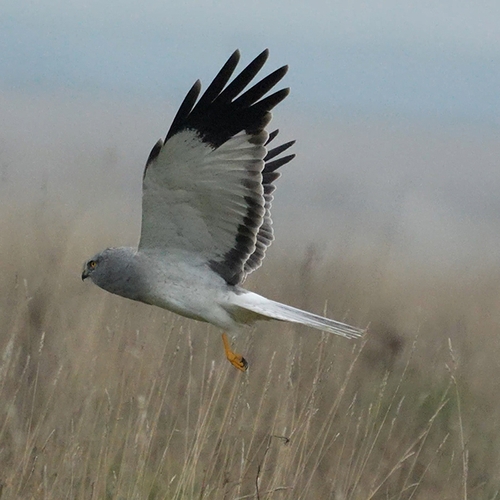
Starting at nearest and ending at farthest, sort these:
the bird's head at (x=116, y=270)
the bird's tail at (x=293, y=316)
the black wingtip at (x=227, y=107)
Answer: the black wingtip at (x=227, y=107) → the bird's tail at (x=293, y=316) → the bird's head at (x=116, y=270)

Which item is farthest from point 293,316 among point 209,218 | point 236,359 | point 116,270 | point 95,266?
point 95,266

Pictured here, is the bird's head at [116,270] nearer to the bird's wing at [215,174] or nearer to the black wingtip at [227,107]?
the bird's wing at [215,174]

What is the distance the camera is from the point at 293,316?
3992 mm

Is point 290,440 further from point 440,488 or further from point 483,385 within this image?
point 483,385

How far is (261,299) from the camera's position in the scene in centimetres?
422

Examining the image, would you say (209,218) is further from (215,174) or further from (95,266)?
(95,266)

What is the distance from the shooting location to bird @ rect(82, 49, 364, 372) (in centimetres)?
371

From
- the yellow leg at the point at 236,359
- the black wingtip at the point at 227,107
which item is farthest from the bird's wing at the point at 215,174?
the yellow leg at the point at 236,359

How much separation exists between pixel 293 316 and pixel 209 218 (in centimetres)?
52

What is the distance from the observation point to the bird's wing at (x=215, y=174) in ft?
12.1

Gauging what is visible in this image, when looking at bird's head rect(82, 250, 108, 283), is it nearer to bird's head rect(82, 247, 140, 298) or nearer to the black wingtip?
bird's head rect(82, 247, 140, 298)

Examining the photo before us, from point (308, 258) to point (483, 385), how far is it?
1332 millimetres

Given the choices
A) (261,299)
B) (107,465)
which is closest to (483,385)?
(261,299)

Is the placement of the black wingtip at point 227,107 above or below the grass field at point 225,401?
above
